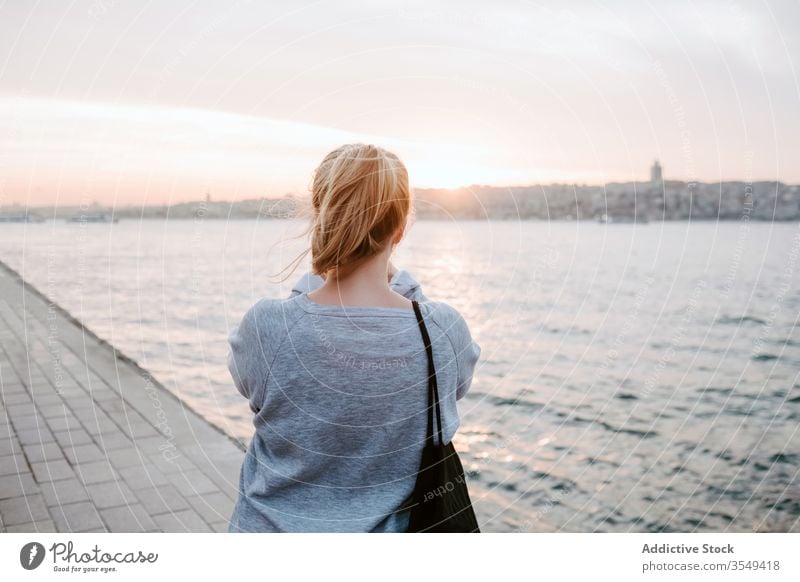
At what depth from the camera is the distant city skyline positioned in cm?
258

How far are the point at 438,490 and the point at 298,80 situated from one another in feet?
Result: 5.86

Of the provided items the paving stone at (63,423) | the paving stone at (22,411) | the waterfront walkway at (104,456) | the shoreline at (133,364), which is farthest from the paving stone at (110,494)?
the paving stone at (22,411)

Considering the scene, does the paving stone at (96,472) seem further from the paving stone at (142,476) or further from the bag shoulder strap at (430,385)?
the bag shoulder strap at (430,385)

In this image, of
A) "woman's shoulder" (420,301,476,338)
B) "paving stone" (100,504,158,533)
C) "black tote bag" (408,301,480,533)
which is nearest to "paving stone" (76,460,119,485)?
"paving stone" (100,504,158,533)

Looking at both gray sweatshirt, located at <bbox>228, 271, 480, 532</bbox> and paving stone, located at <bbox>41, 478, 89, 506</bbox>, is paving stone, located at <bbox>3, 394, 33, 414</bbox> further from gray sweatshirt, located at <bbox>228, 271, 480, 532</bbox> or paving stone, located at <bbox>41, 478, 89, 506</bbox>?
gray sweatshirt, located at <bbox>228, 271, 480, 532</bbox>

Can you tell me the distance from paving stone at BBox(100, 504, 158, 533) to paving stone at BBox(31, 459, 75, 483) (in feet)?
1.40

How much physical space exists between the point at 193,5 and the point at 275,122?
46 cm

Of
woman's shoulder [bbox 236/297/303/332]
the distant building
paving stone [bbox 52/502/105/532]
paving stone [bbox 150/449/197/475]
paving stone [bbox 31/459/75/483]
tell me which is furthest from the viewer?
the distant building

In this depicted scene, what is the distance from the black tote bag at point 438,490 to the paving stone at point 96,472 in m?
2.26

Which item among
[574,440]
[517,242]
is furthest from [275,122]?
[517,242]

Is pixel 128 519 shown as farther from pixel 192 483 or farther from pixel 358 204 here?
pixel 358 204

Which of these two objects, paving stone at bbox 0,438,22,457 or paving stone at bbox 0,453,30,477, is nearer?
paving stone at bbox 0,453,30,477

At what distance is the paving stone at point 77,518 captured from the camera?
274 centimetres
